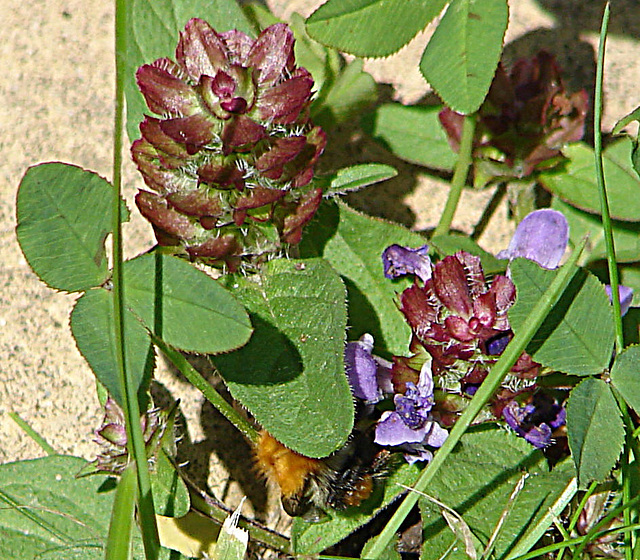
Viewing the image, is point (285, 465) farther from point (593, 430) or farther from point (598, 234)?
point (598, 234)

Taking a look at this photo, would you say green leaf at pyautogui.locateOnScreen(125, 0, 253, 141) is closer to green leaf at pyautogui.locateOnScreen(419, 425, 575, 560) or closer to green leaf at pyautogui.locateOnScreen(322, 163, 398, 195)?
green leaf at pyautogui.locateOnScreen(322, 163, 398, 195)

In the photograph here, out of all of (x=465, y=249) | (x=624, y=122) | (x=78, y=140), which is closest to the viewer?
(x=624, y=122)

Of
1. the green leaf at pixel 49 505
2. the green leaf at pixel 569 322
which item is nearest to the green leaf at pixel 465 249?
the green leaf at pixel 569 322

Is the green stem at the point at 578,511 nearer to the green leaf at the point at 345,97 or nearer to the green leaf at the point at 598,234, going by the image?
the green leaf at the point at 598,234

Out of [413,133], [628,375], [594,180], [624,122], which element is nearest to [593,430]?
[628,375]

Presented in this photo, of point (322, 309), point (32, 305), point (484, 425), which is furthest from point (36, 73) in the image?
point (484, 425)

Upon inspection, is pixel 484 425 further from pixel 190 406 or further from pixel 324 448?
pixel 190 406
